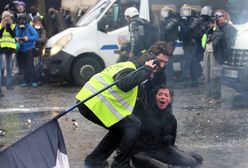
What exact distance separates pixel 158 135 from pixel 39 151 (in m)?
1.45

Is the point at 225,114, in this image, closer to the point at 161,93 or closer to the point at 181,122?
the point at 181,122

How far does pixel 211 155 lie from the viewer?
653cm

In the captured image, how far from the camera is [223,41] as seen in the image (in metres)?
9.34

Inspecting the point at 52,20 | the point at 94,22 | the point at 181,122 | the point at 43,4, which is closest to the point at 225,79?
the point at 181,122

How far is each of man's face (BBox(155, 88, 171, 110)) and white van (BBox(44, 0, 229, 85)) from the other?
19.4ft

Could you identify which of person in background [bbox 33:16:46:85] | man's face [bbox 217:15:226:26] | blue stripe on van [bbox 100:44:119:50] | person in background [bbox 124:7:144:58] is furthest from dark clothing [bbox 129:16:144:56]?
person in background [bbox 33:16:46:85]

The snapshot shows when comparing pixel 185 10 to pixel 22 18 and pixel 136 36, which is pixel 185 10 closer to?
pixel 136 36

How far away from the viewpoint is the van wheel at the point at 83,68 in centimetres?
1159

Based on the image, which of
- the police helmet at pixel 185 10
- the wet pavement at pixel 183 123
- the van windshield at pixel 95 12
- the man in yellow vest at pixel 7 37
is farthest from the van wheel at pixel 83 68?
the police helmet at pixel 185 10

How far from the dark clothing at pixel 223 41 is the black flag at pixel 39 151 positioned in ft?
16.8

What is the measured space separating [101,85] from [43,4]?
14.8 m

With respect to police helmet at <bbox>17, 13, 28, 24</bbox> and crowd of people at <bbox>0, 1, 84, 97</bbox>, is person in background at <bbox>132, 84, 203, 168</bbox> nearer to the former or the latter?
crowd of people at <bbox>0, 1, 84, 97</bbox>

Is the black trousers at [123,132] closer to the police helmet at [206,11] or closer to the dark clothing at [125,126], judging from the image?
the dark clothing at [125,126]

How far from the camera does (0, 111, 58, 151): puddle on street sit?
7.44 metres
